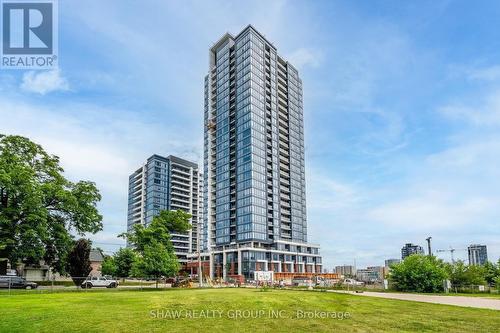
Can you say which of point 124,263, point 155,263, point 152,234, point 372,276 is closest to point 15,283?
point 155,263

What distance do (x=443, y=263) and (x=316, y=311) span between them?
44.1 metres

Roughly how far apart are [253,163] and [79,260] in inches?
3380

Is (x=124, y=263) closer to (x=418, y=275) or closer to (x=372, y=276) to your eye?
(x=418, y=275)

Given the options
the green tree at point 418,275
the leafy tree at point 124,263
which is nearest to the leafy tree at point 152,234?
the leafy tree at point 124,263

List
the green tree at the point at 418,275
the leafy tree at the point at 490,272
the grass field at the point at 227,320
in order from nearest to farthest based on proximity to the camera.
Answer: the grass field at the point at 227,320 < the green tree at the point at 418,275 < the leafy tree at the point at 490,272

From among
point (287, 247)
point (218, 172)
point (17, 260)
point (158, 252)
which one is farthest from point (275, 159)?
point (17, 260)

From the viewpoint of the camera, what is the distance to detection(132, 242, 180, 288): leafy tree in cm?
4719

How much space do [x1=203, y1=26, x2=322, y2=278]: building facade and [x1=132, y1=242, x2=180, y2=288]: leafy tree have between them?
7202 cm

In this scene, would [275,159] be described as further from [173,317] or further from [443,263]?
[173,317]

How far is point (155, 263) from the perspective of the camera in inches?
1868

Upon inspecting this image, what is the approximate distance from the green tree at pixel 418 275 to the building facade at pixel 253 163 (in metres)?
72.5

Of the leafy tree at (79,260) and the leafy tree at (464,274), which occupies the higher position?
the leafy tree at (79,260)

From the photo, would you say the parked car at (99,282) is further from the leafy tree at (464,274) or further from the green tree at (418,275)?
the leafy tree at (464,274)

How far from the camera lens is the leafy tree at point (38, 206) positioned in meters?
41.5
